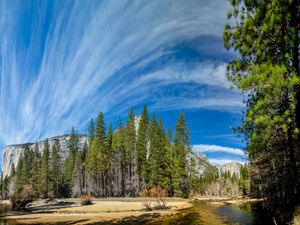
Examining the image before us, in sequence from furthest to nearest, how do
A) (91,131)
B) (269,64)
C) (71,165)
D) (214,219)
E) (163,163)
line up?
(71,165)
(91,131)
(163,163)
(214,219)
(269,64)

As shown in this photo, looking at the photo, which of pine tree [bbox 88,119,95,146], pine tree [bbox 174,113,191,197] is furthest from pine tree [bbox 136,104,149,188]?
pine tree [bbox 88,119,95,146]

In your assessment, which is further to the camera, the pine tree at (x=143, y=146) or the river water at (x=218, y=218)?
the pine tree at (x=143, y=146)

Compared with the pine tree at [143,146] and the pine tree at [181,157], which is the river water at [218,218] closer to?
the pine tree at [181,157]

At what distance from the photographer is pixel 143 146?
59938 mm

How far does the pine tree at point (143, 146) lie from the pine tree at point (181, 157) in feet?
25.5

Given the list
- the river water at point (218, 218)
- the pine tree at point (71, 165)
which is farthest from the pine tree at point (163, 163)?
the pine tree at point (71, 165)

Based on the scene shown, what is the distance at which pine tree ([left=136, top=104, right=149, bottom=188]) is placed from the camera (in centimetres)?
5631

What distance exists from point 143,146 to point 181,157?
10378 millimetres

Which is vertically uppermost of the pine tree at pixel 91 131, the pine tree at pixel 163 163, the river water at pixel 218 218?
the pine tree at pixel 91 131

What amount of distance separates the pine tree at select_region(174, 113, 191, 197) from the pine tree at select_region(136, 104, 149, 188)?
306 inches

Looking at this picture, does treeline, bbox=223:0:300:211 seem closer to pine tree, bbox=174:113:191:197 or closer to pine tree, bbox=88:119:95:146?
pine tree, bbox=174:113:191:197

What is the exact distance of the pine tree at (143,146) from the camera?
5631cm

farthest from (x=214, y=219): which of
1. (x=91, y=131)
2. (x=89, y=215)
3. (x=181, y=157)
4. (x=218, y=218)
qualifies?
(x=91, y=131)

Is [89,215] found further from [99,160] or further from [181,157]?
[99,160]
